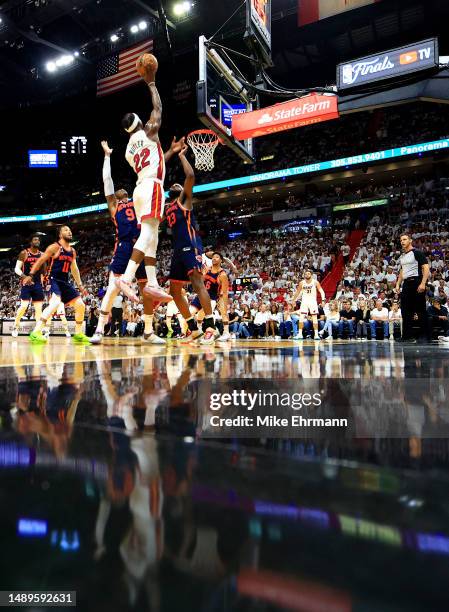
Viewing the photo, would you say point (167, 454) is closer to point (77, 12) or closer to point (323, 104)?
point (323, 104)

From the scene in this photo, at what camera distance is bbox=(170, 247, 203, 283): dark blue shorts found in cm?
503

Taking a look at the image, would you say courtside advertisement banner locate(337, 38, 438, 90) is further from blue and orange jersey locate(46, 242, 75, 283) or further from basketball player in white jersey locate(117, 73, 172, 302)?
blue and orange jersey locate(46, 242, 75, 283)

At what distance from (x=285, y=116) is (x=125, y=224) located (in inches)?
196

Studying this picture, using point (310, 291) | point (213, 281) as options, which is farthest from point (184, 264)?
point (310, 291)

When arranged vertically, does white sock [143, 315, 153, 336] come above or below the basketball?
below

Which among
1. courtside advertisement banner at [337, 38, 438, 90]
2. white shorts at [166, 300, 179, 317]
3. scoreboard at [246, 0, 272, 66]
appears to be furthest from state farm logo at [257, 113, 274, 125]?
white shorts at [166, 300, 179, 317]

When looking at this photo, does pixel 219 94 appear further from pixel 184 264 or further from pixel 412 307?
pixel 412 307

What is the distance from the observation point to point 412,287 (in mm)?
6348

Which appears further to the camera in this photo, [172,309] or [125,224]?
[172,309]

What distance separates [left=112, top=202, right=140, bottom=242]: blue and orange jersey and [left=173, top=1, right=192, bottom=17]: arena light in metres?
17.6

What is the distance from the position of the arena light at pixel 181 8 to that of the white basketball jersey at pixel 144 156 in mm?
18067

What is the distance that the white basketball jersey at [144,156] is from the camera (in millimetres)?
4539

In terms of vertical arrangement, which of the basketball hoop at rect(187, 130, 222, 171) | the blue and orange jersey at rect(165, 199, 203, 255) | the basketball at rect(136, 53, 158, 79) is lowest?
the blue and orange jersey at rect(165, 199, 203, 255)

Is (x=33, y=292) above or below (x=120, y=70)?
below
